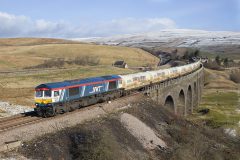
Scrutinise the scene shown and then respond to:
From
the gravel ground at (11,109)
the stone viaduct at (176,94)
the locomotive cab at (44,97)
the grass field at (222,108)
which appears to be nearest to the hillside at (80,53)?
the grass field at (222,108)

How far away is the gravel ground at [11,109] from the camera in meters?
49.7

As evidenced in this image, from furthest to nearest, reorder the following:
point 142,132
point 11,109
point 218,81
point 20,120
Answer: point 218,81
point 11,109
point 142,132
point 20,120

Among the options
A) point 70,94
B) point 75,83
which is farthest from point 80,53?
point 70,94

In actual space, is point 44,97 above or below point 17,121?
above

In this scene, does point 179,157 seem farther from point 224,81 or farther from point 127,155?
point 224,81

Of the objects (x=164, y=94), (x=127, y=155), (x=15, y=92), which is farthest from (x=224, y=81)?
(x=127, y=155)

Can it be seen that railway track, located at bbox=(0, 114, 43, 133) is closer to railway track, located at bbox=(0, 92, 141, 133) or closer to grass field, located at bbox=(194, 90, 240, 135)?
railway track, located at bbox=(0, 92, 141, 133)

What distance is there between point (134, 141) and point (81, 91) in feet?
35.4

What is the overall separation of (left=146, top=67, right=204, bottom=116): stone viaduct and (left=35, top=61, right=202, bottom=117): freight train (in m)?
2.65

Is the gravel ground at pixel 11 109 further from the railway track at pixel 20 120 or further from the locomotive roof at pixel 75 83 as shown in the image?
the locomotive roof at pixel 75 83

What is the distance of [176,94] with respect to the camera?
79.7 m

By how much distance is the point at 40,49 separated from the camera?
565ft

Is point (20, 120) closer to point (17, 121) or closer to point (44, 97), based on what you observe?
point (17, 121)

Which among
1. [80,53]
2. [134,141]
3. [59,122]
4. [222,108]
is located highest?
[80,53]
